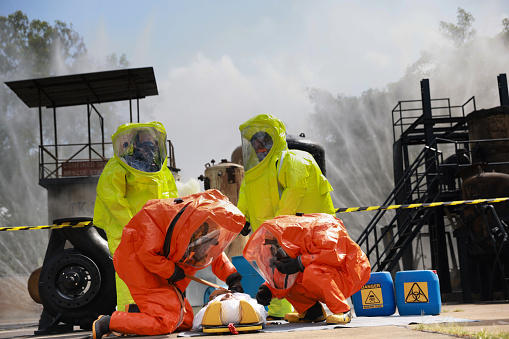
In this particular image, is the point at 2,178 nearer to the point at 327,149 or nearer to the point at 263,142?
the point at 327,149

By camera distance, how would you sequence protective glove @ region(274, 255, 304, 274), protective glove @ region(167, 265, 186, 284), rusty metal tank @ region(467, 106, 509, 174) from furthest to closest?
rusty metal tank @ region(467, 106, 509, 174)
protective glove @ region(274, 255, 304, 274)
protective glove @ region(167, 265, 186, 284)

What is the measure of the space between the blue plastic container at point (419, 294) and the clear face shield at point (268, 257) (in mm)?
1605

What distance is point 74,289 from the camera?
7.71m

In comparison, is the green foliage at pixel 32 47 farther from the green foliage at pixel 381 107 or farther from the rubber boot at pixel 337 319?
the rubber boot at pixel 337 319

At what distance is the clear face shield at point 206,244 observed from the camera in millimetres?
5645

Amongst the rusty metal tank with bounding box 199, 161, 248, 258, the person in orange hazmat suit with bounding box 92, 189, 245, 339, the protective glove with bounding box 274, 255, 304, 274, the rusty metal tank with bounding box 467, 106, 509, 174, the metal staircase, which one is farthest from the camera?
the rusty metal tank with bounding box 199, 161, 248, 258

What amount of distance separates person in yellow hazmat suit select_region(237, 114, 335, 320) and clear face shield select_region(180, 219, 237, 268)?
1.61 metres

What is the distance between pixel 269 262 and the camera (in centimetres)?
615

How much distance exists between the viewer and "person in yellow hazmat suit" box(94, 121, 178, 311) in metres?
7.46

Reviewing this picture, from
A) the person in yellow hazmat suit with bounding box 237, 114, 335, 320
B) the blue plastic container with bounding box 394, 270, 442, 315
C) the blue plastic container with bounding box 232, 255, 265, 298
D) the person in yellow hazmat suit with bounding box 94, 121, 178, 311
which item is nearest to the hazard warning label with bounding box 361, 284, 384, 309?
the blue plastic container with bounding box 394, 270, 442, 315

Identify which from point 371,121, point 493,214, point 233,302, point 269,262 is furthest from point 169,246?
point 371,121

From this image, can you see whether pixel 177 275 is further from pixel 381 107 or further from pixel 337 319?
pixel 381 107

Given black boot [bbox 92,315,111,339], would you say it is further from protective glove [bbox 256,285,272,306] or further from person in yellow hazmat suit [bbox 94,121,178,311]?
person in yellow hazmat suit [bbox 94,121,178,311]

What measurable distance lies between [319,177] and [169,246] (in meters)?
2.75
